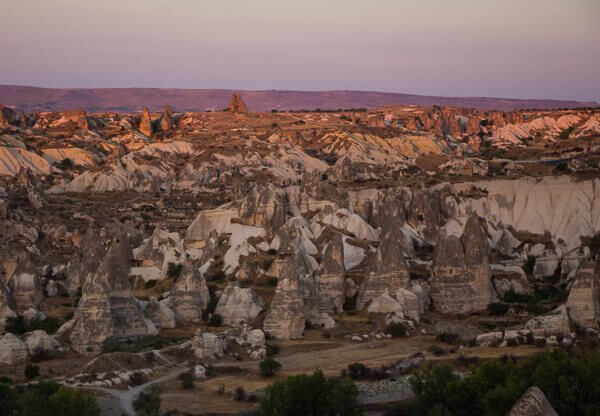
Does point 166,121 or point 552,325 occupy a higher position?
point 166,121

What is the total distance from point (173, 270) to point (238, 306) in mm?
10634

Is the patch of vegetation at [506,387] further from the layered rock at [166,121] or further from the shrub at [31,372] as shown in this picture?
the layered rock at [166,121]

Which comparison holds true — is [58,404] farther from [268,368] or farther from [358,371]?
[358,371]

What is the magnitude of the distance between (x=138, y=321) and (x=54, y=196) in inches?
2551

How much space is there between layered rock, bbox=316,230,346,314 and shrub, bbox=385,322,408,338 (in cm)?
391

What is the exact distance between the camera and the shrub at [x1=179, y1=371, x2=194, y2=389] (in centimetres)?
3403

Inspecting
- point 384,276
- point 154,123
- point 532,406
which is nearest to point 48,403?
point 532,406

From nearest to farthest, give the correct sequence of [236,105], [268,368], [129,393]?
[129,393] < [268,368] < [236,105]

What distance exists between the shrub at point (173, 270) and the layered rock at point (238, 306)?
847 cm

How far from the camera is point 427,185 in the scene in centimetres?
7244

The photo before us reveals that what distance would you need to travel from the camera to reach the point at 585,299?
43.2 m

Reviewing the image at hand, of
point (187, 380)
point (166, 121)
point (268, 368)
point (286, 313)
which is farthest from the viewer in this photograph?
point (166, 121)

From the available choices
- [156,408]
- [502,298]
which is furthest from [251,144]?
[156,408]

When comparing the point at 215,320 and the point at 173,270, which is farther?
the point at 173,270
